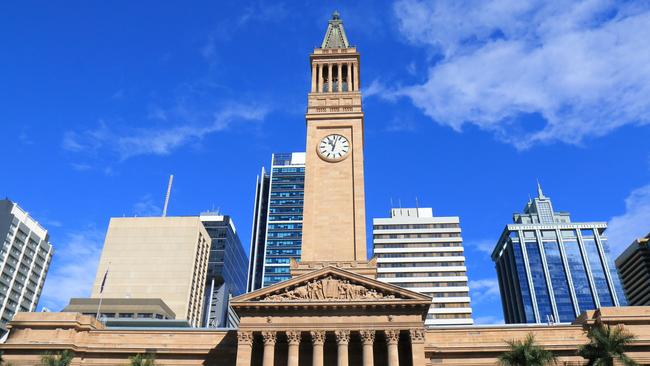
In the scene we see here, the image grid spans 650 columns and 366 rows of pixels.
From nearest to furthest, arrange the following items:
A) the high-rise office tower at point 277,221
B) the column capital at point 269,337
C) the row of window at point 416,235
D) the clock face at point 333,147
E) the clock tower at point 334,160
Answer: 1. the column capital at point 269,337
2. the clock tower at point 334,160
3. the clock face at point 333,147
4. the row of window at point 416,235
5. the high-rise office tower at point 277,221

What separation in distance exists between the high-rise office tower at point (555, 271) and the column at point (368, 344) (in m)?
117

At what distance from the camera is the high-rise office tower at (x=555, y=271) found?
472 feet

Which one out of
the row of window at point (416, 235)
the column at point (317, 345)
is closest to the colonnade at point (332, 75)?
the column at point (317, 345)

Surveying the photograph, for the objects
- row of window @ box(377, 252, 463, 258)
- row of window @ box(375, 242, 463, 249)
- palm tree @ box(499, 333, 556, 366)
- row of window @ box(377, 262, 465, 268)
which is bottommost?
palm tree @ box(499, 333, 556, 366)

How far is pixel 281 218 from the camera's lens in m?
144

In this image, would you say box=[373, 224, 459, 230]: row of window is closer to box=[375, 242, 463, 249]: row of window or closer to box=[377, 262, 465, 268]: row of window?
box=[375, 242, 463, 249]: row of window

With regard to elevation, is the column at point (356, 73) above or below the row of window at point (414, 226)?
below

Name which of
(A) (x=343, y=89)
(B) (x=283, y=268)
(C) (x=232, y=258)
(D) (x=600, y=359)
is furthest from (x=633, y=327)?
(C) (x=232, y=258)

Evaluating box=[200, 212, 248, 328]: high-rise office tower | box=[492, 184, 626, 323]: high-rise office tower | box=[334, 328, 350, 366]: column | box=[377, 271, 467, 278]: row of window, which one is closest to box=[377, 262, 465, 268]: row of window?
box=[377, 271, 467, 278]: row of window

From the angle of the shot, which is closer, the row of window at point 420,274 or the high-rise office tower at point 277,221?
the row of window at point 420,274

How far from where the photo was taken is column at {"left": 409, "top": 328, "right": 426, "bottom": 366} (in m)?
37.1

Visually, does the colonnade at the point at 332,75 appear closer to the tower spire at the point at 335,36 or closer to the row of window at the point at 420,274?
the tower spire at the point at 335,36

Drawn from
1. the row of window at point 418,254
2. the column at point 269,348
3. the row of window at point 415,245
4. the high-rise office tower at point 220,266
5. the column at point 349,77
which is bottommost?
the column at point 269,348

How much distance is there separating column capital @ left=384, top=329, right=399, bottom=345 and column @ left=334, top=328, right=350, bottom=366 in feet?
9.46
